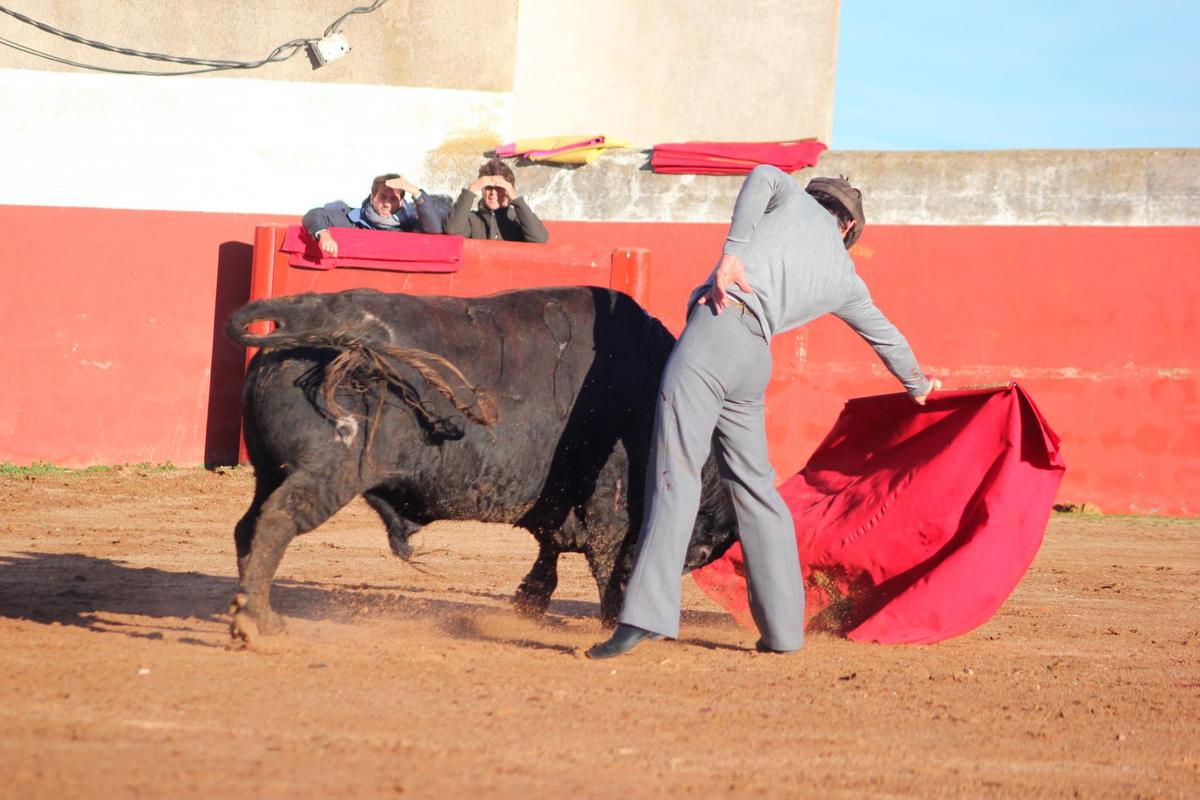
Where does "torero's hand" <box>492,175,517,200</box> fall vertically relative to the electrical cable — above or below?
below

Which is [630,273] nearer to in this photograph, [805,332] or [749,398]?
[805,332]

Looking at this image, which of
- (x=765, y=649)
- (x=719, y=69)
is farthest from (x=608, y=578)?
(x=719, y=69)

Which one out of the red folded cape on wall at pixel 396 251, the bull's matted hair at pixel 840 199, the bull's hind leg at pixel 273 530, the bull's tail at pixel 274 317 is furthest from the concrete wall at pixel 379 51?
the bull's hind leg at pixel 273 530

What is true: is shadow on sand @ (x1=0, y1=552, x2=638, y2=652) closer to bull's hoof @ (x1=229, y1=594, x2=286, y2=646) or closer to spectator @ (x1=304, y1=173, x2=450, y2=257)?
bull's hoof @ (x1=229, y1=594, x2=286, y2=646)

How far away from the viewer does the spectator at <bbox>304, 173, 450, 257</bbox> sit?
9492mm

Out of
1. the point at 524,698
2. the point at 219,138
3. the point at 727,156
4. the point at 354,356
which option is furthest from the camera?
the point at 219,138

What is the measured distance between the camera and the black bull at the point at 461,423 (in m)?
4.20

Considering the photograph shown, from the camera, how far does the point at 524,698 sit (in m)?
3.66

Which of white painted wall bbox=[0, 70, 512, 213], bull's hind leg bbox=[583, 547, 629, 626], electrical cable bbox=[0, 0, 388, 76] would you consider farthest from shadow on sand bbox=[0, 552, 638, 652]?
electrical cable bbox=[0, 0, 388, 76]

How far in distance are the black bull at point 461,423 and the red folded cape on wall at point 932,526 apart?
0.47 meters

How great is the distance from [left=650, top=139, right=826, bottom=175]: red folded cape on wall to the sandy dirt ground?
4.89m

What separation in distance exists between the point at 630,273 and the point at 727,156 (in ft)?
4.64

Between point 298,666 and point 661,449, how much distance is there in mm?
1301

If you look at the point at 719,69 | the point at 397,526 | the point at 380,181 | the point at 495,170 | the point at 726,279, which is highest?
the point at 719,69
